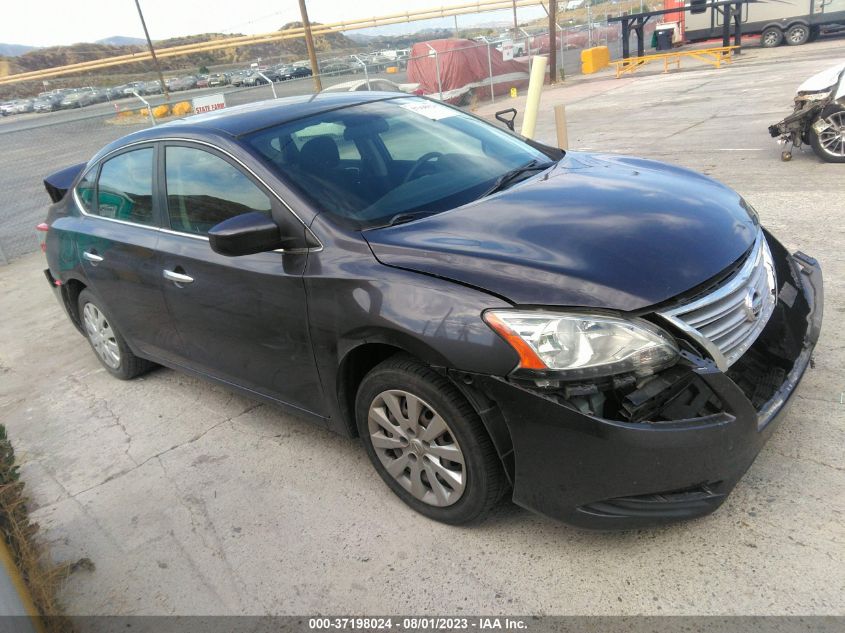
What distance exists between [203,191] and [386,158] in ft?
3.16

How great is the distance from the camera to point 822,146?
24.1 ft

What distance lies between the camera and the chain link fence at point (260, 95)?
11570 mm

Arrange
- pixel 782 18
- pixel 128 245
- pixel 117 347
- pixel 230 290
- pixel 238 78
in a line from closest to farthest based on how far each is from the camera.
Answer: pixel 230 290 < pixel 128 245 < pixel 117 347 < pixel 782 18 < pixel 238 78

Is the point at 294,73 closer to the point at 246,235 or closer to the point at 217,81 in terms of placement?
the point at 217,81

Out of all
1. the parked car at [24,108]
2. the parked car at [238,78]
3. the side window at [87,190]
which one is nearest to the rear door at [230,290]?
the side window at [87,190]

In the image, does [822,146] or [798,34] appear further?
[798,34]

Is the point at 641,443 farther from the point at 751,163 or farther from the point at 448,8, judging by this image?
the point at 448,8

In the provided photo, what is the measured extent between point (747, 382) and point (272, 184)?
2.11m

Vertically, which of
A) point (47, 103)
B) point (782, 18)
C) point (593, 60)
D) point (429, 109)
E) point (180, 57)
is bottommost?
point (593, 60)

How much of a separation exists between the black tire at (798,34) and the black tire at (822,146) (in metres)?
20.6

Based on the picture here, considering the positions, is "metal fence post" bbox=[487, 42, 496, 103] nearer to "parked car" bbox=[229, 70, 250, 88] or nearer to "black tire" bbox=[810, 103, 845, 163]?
"black tire" bbox=[810, 103, 845, 163]

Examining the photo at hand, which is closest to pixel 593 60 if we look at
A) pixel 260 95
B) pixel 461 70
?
pixel 461 70

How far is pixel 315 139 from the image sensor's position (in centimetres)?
327

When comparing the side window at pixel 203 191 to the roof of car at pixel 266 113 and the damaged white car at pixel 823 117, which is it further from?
the damaged white car at pixel 823 117
